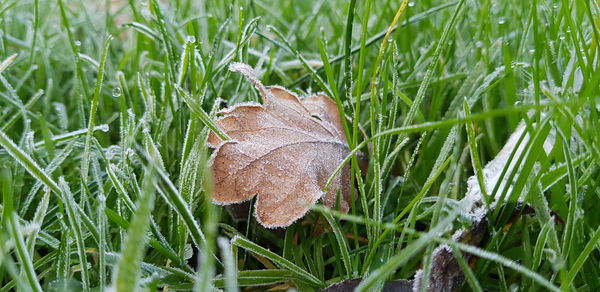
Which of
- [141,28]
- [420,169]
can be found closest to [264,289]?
[420,169]

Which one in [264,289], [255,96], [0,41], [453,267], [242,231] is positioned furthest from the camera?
[0,41]

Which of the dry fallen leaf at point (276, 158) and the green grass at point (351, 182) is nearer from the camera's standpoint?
the green grass at point (351, 182)

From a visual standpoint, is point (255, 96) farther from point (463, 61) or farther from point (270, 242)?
point (463, 61)

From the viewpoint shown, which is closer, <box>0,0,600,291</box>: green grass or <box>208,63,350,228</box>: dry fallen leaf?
<box>0,0,600,291</box>: green grass
